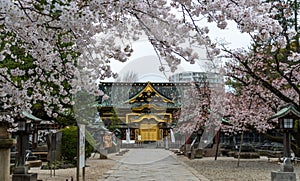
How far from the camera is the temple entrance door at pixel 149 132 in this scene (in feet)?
106

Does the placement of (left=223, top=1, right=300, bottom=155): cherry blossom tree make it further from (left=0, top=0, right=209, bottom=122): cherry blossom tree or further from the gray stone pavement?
(left=0, top=0, right=209, bottom=122): cherry blossom tree

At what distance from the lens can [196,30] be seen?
458 centimetres

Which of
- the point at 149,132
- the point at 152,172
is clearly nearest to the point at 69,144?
the point at 152,172

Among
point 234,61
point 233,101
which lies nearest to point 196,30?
point 234,61

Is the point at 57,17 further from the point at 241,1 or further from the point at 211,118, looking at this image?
the point at 211,118

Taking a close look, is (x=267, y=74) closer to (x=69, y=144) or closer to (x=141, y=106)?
(x=69, y=144)

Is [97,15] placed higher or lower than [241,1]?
lower

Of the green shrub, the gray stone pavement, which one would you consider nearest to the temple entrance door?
the gray stone pavement

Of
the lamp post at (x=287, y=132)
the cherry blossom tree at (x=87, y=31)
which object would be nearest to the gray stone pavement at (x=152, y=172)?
the lamp post at (x=287, y=132)

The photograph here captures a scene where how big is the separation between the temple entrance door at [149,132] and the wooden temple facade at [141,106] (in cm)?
8

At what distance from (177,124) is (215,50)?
2271 cm

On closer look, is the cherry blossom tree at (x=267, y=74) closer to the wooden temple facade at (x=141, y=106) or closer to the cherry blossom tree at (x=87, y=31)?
the cherry blossom tree at (x=87, y=31)

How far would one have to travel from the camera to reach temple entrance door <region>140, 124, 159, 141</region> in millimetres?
32188

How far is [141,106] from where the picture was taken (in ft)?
97.7
